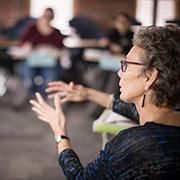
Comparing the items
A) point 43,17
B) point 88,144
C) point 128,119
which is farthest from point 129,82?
point 43,17

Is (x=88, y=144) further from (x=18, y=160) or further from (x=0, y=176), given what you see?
(x=0, y=176)

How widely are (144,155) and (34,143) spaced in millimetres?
2891

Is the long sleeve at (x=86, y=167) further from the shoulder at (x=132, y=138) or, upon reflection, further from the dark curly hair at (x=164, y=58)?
the dark curly hair at (x=164, y=58)

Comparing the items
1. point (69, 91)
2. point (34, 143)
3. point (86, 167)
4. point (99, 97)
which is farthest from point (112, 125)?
Answer: point (34, 143)

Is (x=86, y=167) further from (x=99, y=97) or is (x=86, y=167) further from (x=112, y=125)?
(x=112, y=125)

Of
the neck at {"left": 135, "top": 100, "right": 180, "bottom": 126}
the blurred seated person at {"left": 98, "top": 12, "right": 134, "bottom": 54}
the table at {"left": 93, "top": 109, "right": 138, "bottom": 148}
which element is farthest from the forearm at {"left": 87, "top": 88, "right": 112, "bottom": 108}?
the blurred seated person at {"left": 98, "top": 12, "right": 134, "bottom": 54}

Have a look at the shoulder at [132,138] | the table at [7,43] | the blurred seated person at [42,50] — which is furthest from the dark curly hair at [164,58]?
the table at [7,43]

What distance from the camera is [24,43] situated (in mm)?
5266

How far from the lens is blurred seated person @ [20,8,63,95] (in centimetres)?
495

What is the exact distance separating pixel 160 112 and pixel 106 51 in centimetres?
403

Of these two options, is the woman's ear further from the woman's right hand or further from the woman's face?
the woman's right hand

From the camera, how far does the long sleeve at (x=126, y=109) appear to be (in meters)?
1.95

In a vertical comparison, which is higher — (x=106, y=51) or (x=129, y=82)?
(x=129, y=82)

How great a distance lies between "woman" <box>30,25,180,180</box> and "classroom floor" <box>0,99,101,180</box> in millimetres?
1989
